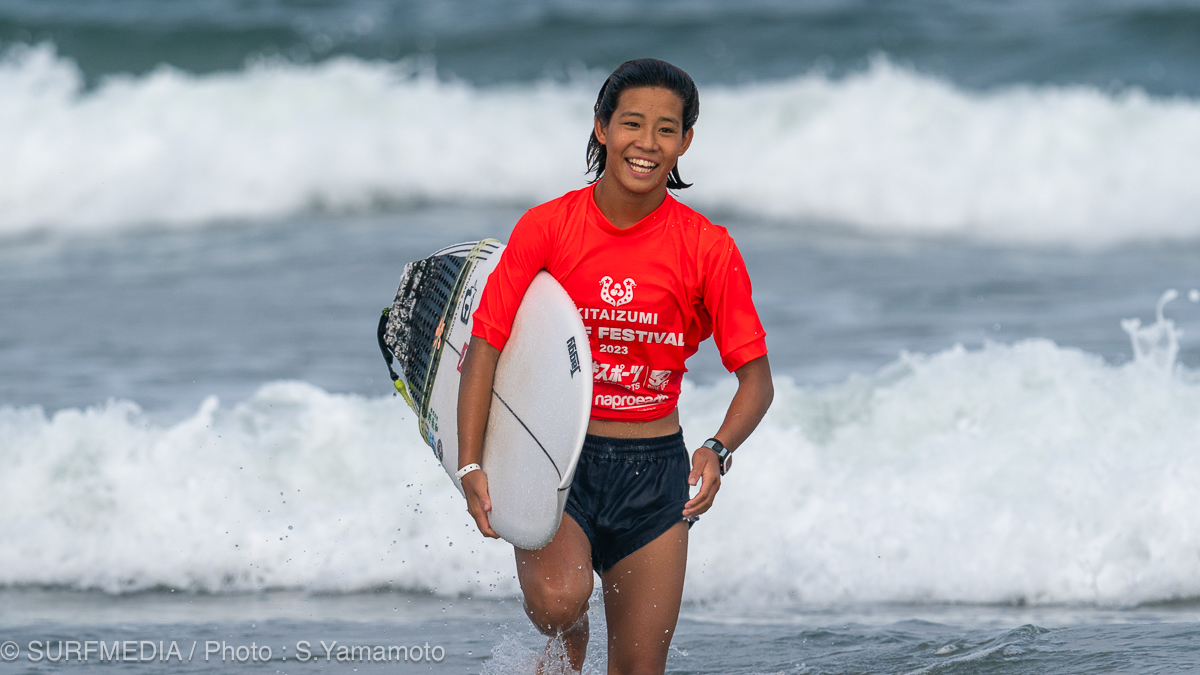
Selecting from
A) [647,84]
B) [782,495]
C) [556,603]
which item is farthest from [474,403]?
[782,495]

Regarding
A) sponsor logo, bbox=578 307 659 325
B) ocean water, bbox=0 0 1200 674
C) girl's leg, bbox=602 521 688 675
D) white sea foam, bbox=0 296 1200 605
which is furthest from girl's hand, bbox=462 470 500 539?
white sea foam, bbox=0 296 1200 605

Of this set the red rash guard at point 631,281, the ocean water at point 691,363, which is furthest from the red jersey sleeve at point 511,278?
the ocean water at point 691,363

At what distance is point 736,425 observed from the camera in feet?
9.80

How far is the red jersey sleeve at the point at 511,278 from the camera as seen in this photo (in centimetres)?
303

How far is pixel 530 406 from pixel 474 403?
0.13 m

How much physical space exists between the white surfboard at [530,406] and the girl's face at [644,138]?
316mm

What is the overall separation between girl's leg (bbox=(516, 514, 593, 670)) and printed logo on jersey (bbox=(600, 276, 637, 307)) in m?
0.54

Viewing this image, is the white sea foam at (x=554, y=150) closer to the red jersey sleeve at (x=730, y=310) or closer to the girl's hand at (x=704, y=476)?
the red jersey sleeve at (x=730, y=310)

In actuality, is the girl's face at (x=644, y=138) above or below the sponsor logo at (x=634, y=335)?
above

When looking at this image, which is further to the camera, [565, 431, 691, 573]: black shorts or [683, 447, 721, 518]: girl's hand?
[565, 431, 691, 573]: black shorts

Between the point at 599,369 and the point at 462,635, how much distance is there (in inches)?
74.8

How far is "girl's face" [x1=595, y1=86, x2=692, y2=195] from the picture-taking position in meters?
2.98

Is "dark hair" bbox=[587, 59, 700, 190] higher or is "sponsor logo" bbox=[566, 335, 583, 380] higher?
"dark hair" bbox=[587, 59, 700, 190]

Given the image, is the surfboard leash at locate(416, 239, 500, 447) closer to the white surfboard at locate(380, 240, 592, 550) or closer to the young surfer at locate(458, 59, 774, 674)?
the white surfboard at locate(380, 240, 592, 550)
